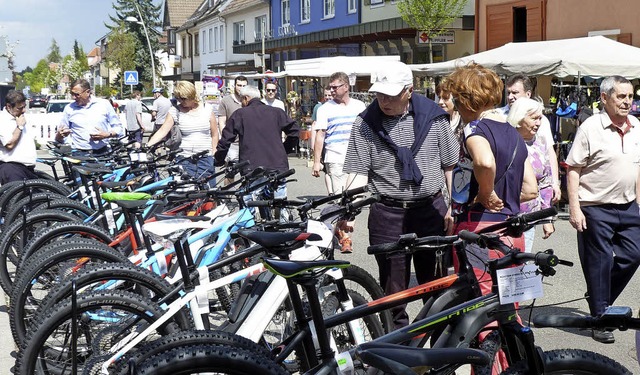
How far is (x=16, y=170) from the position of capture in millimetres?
10102

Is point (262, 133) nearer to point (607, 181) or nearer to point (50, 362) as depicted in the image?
point (607, 181)

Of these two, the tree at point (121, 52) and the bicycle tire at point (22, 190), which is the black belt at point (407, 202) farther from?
the tree at point (121, 52)

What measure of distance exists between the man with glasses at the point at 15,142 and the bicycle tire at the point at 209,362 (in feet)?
25.0

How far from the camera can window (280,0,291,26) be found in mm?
44188

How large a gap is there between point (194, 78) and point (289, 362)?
2653 inches

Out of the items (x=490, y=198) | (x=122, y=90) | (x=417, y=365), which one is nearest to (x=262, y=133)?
(x=490, y=198)

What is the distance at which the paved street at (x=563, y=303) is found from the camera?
19.7 ft

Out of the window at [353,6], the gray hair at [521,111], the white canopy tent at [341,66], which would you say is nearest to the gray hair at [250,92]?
the gray hair at [521,111]

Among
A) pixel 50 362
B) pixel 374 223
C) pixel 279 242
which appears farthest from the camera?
pixel 374 223

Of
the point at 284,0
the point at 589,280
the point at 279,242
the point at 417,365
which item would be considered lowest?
the point at 589,280

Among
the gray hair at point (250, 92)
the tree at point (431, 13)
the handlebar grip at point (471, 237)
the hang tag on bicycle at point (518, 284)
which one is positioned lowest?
the hang tag on bicycle at point (518, 284)

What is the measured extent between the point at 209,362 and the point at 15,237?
14.9 ft

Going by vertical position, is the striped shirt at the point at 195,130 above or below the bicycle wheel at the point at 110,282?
above

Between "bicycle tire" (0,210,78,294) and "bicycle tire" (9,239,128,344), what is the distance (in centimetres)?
142
